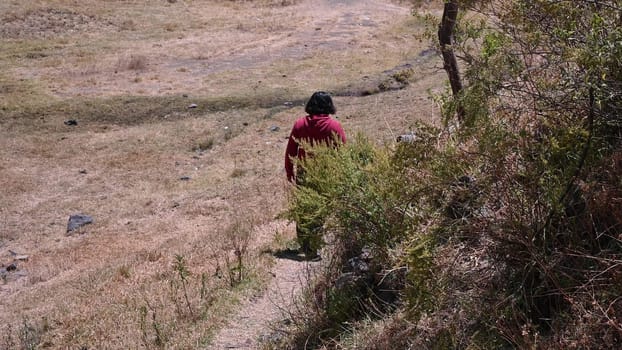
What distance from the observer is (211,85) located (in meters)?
22.6

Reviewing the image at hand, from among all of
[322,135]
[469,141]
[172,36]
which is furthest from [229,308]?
[172,36]

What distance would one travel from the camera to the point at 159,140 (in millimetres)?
17297

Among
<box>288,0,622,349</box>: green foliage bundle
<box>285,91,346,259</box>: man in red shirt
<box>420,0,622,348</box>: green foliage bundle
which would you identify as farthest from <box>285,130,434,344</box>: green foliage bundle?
<box>285,91,346,259</box>: man in red shirt

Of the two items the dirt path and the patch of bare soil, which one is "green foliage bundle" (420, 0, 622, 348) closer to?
the dirt path

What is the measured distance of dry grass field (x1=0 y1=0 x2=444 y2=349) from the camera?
298 inches

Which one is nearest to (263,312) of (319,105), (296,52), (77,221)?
(319,105)

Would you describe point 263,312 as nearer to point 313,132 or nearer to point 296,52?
point 313,132

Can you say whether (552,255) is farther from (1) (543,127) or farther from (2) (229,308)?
(2) (229,308)

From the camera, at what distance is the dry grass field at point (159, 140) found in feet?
24.8

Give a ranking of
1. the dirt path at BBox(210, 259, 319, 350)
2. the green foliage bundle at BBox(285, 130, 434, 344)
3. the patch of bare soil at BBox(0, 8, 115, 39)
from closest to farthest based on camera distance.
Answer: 1. the green foliage bundle at BBox(285, 130, 434, 344)
2. the dirt path at BBox(210, 259, 319, 350)
3. the patch of bare soil at BBox(0, 8, 115, 39)

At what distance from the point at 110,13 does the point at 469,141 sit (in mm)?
31061

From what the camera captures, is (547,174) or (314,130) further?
(314,130)

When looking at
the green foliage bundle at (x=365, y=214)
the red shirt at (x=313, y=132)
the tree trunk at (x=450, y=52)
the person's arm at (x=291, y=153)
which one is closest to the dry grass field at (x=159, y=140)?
the red shirt at (x=313, y=132)

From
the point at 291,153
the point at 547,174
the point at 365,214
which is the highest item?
the point at 547,174
